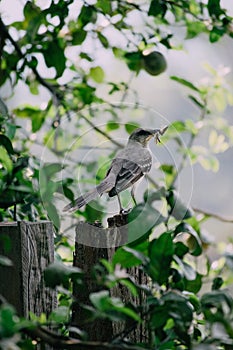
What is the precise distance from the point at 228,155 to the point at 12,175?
175cm

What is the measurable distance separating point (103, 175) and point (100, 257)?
111 mm

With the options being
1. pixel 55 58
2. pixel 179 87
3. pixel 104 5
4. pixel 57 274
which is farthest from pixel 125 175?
pixel 179 87

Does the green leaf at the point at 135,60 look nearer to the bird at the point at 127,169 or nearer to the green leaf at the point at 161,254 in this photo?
the bird at the point at 127,169

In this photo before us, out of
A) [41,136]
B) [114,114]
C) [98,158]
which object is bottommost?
[98,158]

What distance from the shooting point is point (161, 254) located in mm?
734

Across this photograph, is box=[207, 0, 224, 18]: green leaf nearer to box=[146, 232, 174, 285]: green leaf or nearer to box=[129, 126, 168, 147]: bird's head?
box=[129, 126, 168, 147]: bird's head

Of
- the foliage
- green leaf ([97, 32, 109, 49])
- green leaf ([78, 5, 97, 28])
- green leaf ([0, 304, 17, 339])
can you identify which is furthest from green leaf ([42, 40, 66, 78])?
green leaf ([0, 304, 17, 339])

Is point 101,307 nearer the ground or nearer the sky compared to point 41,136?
nearer the ground

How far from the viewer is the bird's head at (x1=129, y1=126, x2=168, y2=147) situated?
3.14ft

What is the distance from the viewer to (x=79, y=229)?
995 millimetres

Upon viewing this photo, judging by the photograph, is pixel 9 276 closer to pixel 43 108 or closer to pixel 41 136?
pixel 43 108

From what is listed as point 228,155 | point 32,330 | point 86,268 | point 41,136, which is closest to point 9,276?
point 86,268

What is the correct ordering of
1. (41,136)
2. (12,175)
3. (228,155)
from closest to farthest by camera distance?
(12,175)
(41,136)
(228,155)

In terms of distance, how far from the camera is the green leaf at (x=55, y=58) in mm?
1468
